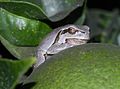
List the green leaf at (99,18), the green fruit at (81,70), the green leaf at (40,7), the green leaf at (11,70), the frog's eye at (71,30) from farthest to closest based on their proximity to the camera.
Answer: the green leaf at (99,18)
the frog's eye at (71,30)
the green leaf at (40,7)
the green fruit at (81,70)
the green leaf at (11,70)

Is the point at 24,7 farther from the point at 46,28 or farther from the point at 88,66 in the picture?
the point at 88,66

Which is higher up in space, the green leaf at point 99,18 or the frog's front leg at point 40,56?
the frog's front leg at point 40,56

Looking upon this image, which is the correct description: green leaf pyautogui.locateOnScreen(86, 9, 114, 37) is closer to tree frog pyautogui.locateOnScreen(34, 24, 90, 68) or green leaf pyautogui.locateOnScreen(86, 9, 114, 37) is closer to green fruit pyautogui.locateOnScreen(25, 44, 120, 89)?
tree frog pyautogui.locateOnScreen(34, 24, 90, 68)

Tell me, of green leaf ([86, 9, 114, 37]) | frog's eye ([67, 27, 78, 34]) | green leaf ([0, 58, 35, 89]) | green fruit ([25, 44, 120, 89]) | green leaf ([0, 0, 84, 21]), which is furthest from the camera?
green leaf ([86, 9, 114, 37])

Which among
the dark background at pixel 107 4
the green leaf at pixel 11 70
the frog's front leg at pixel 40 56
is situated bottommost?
the dark background at pixel 107 4

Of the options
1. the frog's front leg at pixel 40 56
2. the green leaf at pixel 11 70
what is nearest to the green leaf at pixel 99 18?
the frog's front leg at pixel 40 56

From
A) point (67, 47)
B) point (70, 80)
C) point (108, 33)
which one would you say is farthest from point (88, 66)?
point (108, 33)

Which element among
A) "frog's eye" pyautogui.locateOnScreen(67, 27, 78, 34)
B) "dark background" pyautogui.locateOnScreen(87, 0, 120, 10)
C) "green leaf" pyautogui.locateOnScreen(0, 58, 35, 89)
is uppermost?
"green leaf" pyautogui.locateOnScreen(0, 58, 35, 89)

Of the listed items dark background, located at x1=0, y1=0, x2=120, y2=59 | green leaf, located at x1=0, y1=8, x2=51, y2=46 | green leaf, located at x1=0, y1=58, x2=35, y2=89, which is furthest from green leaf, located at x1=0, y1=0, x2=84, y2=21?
dark background, located at x1=0, y1=0, x2=120, y2=59

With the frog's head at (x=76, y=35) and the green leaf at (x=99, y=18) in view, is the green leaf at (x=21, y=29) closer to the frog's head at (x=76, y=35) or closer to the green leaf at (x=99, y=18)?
the frog's head at (x=76, y=35)
